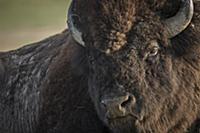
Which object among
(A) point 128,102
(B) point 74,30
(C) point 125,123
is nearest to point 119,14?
(B) point 74,30

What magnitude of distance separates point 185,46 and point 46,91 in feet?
6.69

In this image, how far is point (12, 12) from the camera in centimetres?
2931

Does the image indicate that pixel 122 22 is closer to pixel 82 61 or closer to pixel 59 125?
pixel 82 61

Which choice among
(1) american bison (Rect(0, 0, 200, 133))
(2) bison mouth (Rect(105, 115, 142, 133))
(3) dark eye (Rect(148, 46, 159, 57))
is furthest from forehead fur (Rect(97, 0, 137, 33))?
(2) bison mouth (Rect(105, 115, 142, 133))

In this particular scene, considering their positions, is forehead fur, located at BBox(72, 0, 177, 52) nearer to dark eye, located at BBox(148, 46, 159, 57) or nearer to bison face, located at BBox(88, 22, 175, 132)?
bison face, located at BBox(88, 22, 175, 132)

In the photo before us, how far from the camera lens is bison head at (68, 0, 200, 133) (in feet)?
23.3

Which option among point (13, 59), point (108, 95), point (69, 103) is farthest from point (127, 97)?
point (13, 59)

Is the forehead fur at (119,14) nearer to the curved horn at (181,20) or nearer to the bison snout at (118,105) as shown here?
the curved horn at (181,20)

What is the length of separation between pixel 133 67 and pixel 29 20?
21121 mm

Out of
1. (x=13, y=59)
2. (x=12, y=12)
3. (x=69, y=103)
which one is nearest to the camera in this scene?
(x=69, y=103)

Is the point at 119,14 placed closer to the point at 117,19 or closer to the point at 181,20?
the point at 117,19

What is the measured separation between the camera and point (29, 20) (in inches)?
1100

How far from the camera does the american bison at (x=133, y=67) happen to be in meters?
7.11

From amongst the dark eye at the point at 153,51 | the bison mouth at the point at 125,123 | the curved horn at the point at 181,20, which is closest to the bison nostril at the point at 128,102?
the bison mouth at the point at 125,123
